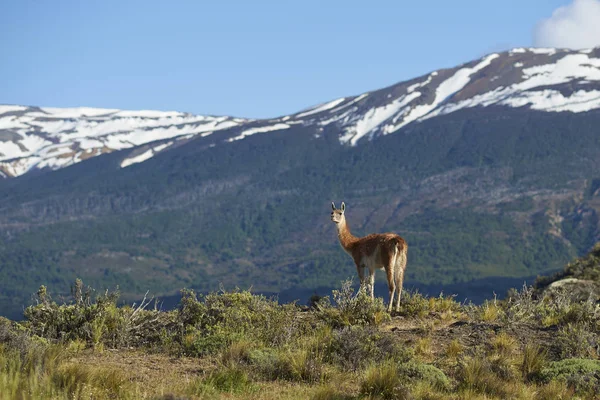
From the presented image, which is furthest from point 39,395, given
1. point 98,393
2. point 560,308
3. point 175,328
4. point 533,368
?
point 560,308

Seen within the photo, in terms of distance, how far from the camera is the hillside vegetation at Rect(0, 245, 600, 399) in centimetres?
1101

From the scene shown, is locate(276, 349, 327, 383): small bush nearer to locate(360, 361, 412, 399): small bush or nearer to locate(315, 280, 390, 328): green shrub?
locate(360, 361, 412, 399): small bush

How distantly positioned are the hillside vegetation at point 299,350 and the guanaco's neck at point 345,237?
6.16 ft

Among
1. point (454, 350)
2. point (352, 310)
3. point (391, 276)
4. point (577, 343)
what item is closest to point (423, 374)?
point (454, 350)

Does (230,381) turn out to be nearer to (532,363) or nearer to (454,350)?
(454,350)

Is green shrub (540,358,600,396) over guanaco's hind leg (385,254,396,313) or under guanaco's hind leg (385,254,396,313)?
under

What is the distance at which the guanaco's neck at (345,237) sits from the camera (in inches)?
715

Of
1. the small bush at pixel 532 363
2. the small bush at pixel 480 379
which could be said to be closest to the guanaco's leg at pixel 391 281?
the small bush at pixel 532 363

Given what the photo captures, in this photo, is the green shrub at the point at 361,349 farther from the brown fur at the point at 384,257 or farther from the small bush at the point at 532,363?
the brown fur at the point at 384,257

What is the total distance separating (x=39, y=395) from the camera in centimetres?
978

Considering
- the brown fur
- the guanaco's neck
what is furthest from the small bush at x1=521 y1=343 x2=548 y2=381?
the guanaco's neck

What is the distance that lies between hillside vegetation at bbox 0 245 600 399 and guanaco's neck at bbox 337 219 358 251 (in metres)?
1.88

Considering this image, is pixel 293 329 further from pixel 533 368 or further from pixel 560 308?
pixel 560 308

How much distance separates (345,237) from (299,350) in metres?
6.41
